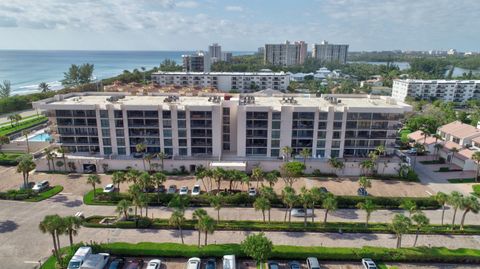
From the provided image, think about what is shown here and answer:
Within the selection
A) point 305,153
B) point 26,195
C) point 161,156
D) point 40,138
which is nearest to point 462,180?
point 305,153

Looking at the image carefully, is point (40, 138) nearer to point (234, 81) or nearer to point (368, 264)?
point (368, 264)

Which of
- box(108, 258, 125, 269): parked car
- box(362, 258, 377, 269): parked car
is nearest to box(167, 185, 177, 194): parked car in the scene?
box(108, 258, 125, 269): parked car

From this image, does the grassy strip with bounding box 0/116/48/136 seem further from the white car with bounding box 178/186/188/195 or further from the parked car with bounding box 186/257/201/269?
the parked car with bounding box 186/257/201/269

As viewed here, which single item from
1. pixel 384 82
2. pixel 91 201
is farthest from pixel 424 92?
pixel 91 201

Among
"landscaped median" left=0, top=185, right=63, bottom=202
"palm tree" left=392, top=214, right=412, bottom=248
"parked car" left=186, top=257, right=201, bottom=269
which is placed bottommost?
"parked car" left=186, top=257, right=201, bottom=269

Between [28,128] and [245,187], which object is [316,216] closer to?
[245,187]

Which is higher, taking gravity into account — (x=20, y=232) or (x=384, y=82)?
(x=384, y=82)

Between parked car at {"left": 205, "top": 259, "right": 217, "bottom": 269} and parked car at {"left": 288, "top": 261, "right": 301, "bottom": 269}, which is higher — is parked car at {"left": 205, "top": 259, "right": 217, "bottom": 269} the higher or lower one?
the higher one
